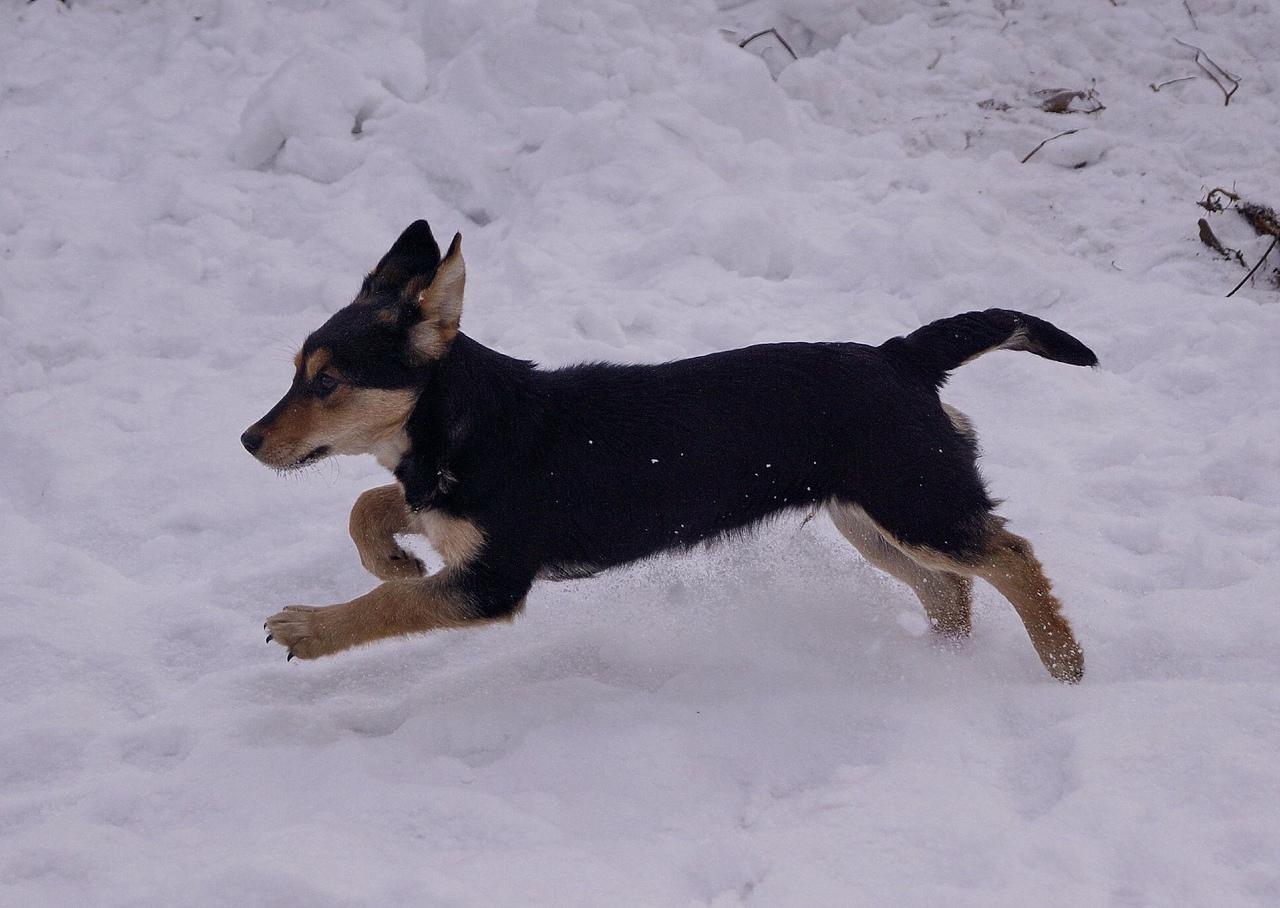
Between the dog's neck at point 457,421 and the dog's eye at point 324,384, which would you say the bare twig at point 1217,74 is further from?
the dog's eye at point 324,384

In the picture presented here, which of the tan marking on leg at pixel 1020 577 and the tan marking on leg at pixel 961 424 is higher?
the tan marking on leg at pixel 961 424

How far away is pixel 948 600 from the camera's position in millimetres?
3895

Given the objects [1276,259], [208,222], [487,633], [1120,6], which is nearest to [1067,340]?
[487,633]

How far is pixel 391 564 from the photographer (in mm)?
3873

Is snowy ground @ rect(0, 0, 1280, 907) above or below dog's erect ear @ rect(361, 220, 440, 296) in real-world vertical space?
below

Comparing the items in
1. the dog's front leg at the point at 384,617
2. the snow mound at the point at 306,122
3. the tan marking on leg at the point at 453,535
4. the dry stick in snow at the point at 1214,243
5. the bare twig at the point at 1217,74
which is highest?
the bare twig at the point at 1217,74

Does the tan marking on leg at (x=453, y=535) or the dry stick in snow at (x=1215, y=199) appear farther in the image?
the dry stick in snow at (x=1215, y=199)

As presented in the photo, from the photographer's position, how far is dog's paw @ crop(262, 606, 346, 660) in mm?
3490

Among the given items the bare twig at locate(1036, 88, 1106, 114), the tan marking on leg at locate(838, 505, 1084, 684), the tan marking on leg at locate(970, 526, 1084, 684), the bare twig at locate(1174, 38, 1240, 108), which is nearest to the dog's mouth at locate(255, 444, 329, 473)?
the tan marking on leg at locate(838, 505, 1084, 684)

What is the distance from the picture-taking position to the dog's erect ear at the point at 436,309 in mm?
3279

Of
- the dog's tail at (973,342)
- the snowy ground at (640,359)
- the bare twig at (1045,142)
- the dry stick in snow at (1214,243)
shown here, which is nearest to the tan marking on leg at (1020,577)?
the snowy ground at (640,359)

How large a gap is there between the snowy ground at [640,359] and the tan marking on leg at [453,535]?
477mm

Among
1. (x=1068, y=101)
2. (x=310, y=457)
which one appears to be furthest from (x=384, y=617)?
(x=1068, y=101)

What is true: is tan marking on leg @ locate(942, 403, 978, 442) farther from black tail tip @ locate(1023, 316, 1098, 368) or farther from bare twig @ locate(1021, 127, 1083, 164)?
bare twig @ locate(1021, 127, 1083, 164)
